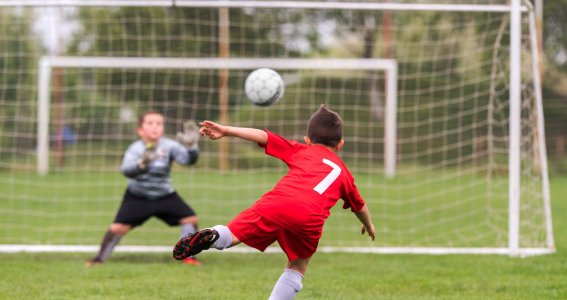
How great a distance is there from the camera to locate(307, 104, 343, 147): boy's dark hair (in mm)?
4762

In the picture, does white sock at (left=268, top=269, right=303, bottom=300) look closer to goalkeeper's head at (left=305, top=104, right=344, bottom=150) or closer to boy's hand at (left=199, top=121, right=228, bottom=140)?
goalkeeper's head at (left=305, top=104, right=344, bottom=150)

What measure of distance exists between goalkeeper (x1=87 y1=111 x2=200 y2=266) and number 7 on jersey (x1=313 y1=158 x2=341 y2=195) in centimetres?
285

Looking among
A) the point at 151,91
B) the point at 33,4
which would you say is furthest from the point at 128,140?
the point at 33,4

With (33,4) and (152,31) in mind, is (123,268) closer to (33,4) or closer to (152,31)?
(33,4)

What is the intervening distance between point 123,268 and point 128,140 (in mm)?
9949

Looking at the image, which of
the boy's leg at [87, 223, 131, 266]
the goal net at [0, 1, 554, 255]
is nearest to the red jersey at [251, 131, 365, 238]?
the boy's leg at [87, 223, 131, 266]

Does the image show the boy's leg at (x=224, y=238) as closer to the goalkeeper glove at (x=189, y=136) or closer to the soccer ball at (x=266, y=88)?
the soccer ball at (x=266, y=88)

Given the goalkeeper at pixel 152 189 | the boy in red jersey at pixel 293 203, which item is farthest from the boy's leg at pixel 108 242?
the boy in red jersey at pixel 293 203

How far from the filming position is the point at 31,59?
59.7 ft

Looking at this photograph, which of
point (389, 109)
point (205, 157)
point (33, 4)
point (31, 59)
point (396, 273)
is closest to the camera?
point (396, 273)

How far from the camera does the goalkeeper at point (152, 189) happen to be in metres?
7.50

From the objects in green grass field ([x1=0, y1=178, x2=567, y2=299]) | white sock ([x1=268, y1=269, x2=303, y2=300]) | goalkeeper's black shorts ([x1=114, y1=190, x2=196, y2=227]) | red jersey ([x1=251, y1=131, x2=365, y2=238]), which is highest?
red jersey ([x1=251, y1=131, x2=365, y2=238])

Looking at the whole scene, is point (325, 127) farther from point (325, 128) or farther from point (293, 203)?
point (293, 203)

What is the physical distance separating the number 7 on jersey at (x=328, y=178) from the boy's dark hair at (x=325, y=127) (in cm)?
14
